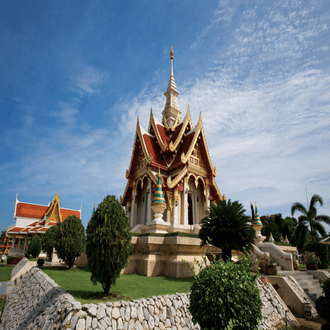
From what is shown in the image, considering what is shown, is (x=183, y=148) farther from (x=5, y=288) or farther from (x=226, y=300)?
(x=226, y=300)

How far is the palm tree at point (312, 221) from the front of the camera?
2491cm

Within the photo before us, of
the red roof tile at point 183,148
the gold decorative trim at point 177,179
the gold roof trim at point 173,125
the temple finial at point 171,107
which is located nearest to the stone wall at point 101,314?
the gold decorative trim at point 177,179

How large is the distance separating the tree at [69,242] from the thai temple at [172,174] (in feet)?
14.9

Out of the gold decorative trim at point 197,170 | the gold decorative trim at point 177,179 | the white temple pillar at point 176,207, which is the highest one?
the gold decorative trim at point 197,170

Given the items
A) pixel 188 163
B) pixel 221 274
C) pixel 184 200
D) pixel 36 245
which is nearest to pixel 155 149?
pixel 188 163

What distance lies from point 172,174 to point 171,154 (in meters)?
1.85

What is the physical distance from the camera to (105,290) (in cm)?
595

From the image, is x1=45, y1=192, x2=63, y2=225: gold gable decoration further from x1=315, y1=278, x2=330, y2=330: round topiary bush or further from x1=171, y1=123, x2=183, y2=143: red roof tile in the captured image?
x1=315, y1=278, x2=330, y2=330: round topiary bush

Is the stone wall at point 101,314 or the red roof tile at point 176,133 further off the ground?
the red roof tile at point 176,133

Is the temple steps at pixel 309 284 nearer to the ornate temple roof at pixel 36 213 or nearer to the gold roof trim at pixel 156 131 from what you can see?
the gold roof trim at pixel 156 131

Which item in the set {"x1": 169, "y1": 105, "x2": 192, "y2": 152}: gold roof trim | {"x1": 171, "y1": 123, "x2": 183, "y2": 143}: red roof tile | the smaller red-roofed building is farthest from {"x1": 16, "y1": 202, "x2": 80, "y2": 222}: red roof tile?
{"x1": 169, "y1": 105, "x2": 192, "y2": 152}: gold roof trim

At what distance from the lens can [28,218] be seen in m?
40.3

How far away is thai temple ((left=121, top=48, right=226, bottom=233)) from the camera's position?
15922mm

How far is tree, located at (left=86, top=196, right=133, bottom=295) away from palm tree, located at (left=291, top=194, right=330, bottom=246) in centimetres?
2489
